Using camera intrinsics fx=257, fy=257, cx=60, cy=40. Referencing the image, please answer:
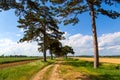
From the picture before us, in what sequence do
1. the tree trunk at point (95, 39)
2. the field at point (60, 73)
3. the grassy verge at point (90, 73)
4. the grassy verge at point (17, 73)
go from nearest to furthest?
the grassy verge at point (90, 73), the field at point (60, 73), the grassy verge at point (17, 73), the tree trunk at point (95, 39)

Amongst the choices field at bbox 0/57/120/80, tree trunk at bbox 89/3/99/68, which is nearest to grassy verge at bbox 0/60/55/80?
field at bbox 0/57/120/80

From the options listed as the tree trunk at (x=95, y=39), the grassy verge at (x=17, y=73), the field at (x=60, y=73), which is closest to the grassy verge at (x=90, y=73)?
the field at (x=60, y=73)

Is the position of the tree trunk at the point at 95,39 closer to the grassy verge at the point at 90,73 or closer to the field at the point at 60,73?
the field at the point at 60,73

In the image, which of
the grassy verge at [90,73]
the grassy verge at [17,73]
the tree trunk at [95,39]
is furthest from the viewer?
the tree trunk at [95,39]

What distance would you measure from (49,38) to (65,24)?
87.6ft

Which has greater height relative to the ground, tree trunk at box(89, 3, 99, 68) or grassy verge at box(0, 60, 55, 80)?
tree trunk at box(89, 3, 99, 68)

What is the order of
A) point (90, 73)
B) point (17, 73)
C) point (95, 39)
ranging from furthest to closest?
point (95, 39), point (17, 73), point (90, 73)

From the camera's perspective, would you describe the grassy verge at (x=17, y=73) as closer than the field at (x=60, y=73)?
No

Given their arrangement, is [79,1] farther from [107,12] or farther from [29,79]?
[29,79]

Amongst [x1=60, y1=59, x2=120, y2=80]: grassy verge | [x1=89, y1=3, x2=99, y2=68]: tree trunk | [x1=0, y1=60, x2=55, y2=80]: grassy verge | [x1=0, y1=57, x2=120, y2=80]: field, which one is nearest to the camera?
[x1=60, y1=59, x2=120, y2=80]: grassy verge

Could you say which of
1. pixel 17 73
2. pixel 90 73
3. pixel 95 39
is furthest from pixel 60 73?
pixel 95 39

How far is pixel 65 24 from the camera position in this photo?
36.9m

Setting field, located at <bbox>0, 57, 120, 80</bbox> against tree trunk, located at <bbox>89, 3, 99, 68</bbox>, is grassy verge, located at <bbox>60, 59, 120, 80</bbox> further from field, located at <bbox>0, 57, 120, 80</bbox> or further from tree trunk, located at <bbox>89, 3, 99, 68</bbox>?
tree trunk, located at <bbox>89, 3, 99, 68</bbox>

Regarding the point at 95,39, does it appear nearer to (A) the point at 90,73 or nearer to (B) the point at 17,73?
(A) the point at 90,73
